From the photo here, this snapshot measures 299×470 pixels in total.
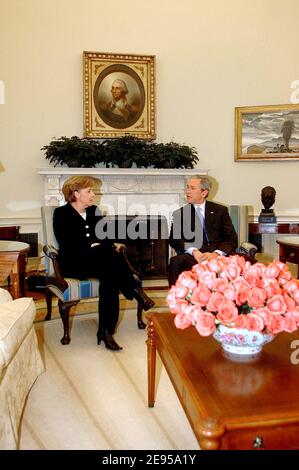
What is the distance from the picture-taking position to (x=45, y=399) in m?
2.58

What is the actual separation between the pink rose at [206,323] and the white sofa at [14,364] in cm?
92

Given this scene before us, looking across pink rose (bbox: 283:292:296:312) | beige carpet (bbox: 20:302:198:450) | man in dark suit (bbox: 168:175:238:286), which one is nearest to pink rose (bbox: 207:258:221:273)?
pink rose (bbox: 283:292:296:312)

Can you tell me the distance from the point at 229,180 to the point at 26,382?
4744 mm

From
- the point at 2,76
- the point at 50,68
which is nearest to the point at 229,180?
the point at 50,68

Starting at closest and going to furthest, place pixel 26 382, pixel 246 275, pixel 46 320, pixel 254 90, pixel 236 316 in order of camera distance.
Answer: pixel 236 316 < pixel 246 275 < pixel 26 382 < pixel 46 320 < pixel 254 90

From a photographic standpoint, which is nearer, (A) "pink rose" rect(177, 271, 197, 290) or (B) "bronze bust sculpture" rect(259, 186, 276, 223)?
(A) "pink rose" rect(177, 271, 197, 290)

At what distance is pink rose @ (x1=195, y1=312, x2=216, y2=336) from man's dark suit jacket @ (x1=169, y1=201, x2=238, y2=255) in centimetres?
247

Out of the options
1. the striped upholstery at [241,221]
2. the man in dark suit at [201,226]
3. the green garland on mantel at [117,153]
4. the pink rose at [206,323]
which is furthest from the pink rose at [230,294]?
the green garland on mantel at [117,153]

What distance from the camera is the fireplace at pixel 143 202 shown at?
5781 mm

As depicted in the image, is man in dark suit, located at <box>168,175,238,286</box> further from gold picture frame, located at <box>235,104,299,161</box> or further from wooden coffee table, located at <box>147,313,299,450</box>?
gold picture frame, located at <box>235,104,299,161</box>

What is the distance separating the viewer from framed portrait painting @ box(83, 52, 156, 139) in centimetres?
597

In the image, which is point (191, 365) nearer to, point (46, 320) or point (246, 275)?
point (246, 275)

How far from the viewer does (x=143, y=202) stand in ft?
19.8

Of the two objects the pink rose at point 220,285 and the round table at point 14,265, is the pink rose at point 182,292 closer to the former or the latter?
the pink rose at point 220,285
